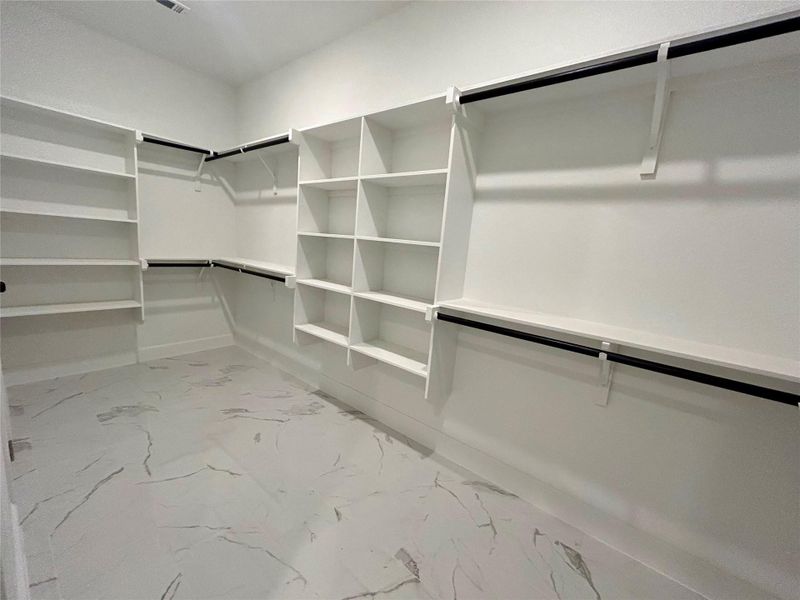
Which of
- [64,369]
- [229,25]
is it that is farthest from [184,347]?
[229,25]

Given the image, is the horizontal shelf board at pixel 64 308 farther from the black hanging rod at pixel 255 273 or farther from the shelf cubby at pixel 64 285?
the black hanging rod at pixel 255 273

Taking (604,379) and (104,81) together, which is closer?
(604,379)

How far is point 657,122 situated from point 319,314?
2.32 metres

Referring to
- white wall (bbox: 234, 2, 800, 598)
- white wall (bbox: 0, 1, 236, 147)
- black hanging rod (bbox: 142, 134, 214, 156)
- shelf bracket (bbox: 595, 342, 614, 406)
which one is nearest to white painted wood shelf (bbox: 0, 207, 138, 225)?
black hanging rod (bbox: 142, 134, 214, 156)

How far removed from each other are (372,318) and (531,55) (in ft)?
5.55

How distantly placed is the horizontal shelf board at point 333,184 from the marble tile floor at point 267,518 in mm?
1656

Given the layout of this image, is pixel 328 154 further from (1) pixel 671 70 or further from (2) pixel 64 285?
(2) pixel 64 285

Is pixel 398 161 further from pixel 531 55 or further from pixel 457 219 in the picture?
pixel 531 55

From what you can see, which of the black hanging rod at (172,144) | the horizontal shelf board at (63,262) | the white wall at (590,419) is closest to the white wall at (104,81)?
the black hanging rod at (172,144)

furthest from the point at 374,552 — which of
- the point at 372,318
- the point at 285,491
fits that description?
the point at 372,318

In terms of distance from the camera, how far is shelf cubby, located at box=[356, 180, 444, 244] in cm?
205

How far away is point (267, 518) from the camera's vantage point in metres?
1.59

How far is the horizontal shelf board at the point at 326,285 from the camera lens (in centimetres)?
222

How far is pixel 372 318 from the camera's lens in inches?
92.0
